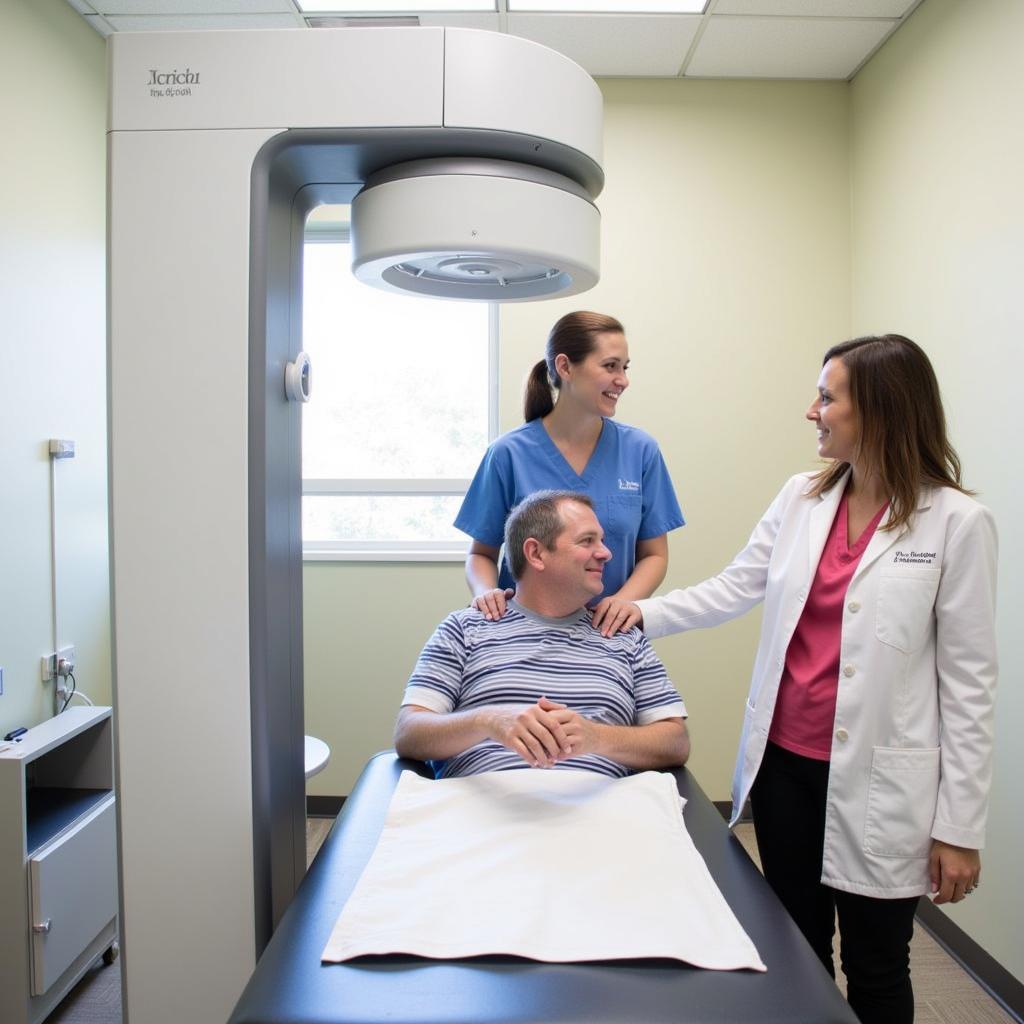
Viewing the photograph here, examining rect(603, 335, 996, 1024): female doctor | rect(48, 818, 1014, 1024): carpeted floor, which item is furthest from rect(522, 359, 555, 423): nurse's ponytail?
rect(48, 818, 1014, 1024): carpeted floor

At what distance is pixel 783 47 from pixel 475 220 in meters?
2.11

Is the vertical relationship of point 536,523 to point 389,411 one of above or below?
below

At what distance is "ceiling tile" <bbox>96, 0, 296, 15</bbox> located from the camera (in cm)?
242

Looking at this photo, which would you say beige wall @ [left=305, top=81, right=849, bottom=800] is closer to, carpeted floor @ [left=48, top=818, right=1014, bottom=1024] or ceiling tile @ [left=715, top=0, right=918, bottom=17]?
ceiling tile @ [left=715, top=0, right=918, bottom=17]

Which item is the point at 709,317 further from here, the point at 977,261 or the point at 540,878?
the point at 540,878

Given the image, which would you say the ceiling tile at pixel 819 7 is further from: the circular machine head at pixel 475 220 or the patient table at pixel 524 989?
the patient table at pixel 524 989

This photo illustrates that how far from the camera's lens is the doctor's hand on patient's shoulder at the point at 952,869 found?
127 cm

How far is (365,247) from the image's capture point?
1.16 meters

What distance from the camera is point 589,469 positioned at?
1850 mm

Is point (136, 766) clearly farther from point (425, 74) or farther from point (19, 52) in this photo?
point (19, 52)

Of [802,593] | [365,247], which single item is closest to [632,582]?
[802,593]

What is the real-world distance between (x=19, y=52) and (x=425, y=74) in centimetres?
170

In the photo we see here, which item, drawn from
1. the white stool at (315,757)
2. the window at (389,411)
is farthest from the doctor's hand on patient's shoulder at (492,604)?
the window at (389,411)

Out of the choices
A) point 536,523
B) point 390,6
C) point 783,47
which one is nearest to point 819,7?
point 783,47
